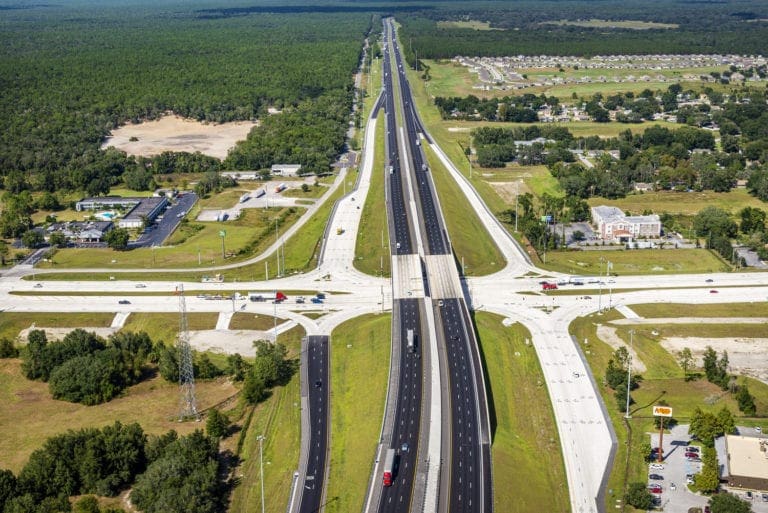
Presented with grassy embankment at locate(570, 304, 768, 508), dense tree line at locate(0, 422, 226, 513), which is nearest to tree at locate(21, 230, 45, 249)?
dense tree line at locate(0, 422, 226, 513)

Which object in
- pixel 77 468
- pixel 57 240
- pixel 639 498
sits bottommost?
pixel 639 498

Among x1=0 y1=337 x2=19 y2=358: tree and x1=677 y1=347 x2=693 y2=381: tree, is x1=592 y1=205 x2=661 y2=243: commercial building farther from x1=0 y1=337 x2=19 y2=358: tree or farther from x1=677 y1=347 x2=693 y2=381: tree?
x1=0 y1=337 x2=19 y2=358: tree

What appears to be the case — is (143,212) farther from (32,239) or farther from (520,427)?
(520,427)

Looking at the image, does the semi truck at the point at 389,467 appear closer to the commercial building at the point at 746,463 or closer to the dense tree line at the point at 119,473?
the dense tree line at the point at 119,473

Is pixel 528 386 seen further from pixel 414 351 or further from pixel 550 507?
pixel 550 507

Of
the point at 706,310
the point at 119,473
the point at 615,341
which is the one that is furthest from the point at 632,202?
the point at 119,473

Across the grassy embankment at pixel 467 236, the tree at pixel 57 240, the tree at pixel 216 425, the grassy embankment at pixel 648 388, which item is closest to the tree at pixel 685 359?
the grassy embankment at pixel 648 388
